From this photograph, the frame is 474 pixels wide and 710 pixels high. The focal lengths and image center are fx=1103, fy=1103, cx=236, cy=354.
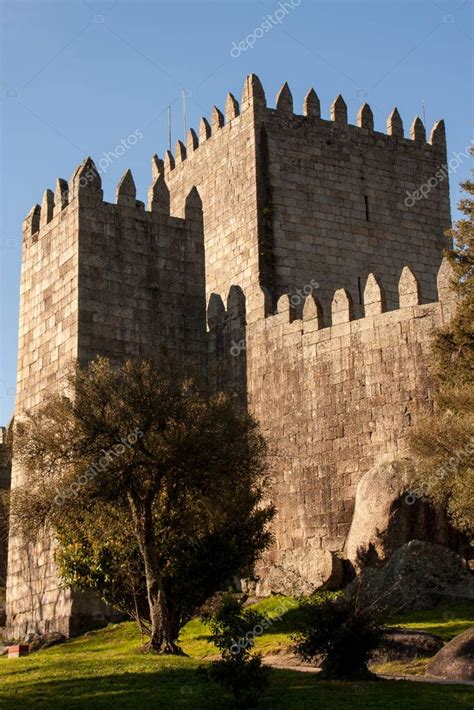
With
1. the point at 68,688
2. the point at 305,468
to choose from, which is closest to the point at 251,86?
the point at 305,468

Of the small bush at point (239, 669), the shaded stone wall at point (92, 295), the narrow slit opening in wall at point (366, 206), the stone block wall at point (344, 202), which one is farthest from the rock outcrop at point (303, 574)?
the narrow slit opening in wall at point (366, 206)

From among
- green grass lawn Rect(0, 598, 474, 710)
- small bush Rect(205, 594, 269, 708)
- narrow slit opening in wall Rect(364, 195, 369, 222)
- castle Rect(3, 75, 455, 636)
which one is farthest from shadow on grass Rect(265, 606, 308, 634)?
narrow slit opening in wall Rect(364, 195, 369, 222)

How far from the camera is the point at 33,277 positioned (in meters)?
25.9

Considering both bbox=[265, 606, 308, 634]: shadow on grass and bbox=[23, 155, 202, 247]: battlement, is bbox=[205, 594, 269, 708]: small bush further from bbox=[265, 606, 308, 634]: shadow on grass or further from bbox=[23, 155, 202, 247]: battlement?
bbox=[23, 155, 202, 247]: battlement

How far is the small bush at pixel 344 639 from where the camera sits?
13.4 metres

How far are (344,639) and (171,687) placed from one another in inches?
85.4

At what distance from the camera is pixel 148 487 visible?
1666 cm

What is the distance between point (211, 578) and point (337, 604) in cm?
347

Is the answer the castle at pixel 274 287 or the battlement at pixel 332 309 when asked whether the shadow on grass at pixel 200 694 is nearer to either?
the castle at pixel 274 287

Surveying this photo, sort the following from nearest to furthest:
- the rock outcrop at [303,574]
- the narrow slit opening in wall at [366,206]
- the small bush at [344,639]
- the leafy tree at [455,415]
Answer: the small bush at [344,639], the leafy tree at [455,415], the rock outcrop at [303,574], the narrow slit opening in wall at [366,206]

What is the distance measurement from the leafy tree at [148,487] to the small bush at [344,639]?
347cm

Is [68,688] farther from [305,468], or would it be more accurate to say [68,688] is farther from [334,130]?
[334,130]

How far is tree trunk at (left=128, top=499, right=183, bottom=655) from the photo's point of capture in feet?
53.9

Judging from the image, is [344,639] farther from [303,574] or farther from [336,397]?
[336,397]
